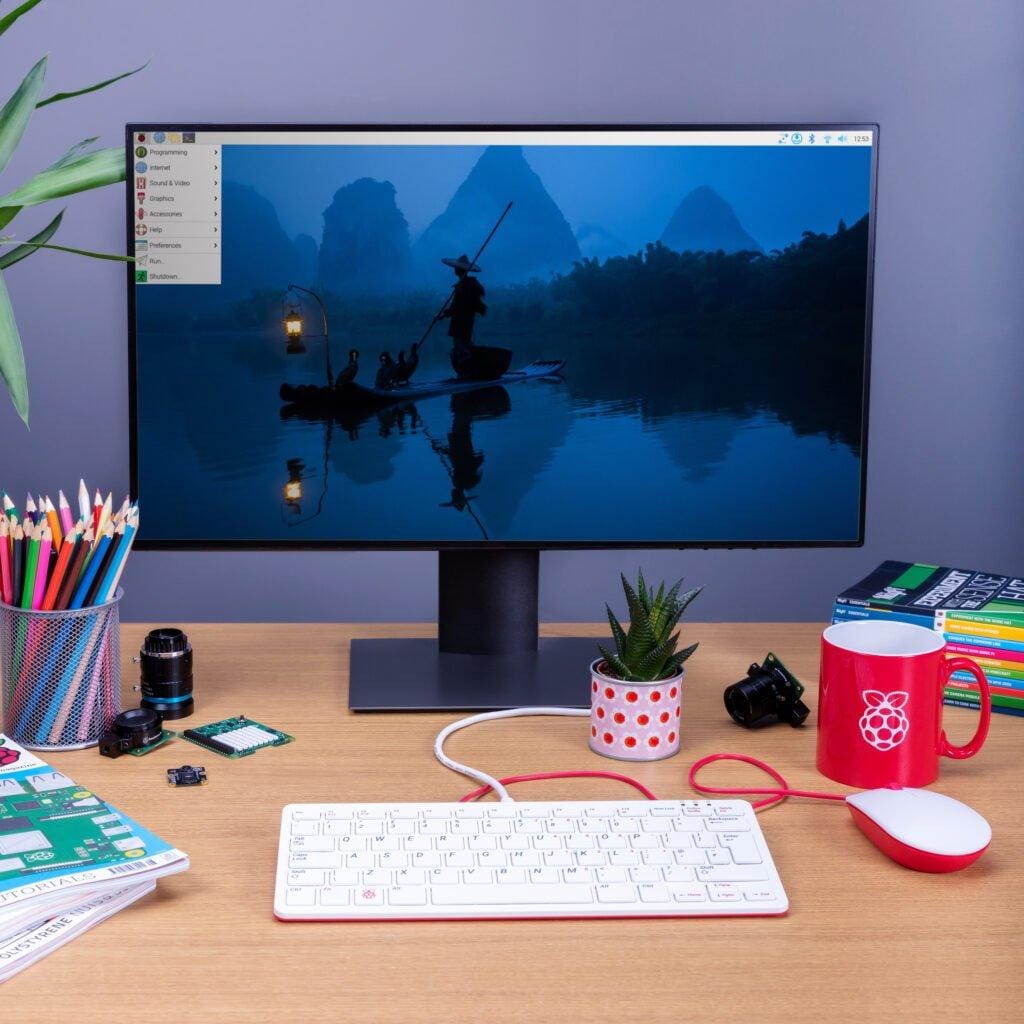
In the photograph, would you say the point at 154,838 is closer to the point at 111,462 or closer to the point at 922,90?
the point at 111,462

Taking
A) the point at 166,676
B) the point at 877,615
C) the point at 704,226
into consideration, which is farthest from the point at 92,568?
the point at 877,615

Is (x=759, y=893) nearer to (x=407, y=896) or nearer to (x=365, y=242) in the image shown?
(x=407, y=896)

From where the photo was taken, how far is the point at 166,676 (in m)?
1.03

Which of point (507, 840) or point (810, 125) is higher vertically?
point (810, 125)

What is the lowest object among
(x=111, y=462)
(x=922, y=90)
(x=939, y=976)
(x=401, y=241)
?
(x=939, y=976)

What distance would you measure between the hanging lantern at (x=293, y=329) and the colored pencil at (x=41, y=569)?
10.4 inches

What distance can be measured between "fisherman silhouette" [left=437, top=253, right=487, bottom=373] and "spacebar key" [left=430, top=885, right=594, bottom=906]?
1.64 feet

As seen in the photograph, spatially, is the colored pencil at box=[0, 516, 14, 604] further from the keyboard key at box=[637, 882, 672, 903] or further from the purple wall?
the purple wall

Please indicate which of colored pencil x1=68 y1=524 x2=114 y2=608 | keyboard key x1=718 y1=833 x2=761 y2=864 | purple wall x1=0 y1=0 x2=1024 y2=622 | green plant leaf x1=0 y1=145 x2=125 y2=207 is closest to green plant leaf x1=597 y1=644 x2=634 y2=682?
keyboard key x1=718 y1=833 x2=761 y2=864

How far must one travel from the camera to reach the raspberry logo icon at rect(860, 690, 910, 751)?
0.88 meters

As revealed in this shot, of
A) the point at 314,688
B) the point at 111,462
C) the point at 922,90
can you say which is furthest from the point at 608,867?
the point at 922,90

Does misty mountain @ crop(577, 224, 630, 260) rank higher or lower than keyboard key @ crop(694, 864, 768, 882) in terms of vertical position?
higher

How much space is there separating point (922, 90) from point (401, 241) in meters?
1.42

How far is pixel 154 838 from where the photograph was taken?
0.77 metres
